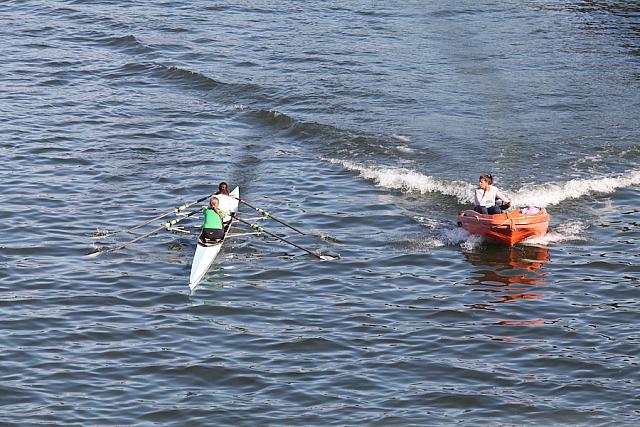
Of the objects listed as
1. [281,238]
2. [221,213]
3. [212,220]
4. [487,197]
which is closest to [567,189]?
[487,197]

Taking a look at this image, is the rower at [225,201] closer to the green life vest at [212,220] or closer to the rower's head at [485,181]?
the green life vest at [212,220]

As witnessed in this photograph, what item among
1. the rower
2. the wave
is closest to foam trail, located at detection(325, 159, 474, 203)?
the wave

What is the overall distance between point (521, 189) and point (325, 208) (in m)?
5.41

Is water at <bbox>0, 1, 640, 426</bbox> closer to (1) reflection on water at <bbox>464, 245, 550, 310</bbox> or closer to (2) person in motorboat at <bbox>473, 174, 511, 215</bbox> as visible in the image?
(1) reflection on water at <bbox>464, 245, 550, 310</bbox>

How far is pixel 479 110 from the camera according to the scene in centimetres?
3644

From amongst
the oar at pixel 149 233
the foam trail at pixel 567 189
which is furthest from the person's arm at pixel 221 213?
the foam trail at pixel 567 189

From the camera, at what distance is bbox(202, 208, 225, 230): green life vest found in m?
26.1

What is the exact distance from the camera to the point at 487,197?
2747 centimetres

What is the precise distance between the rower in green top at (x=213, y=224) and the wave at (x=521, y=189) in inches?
259

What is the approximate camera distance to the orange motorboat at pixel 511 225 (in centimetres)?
2616

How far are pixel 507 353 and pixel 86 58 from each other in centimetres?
2812

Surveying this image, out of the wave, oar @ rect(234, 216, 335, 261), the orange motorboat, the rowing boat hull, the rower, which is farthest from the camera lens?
the wave

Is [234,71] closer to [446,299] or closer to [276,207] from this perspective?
[276,207]

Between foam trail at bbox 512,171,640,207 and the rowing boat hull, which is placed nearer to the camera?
the rowing boat hull
